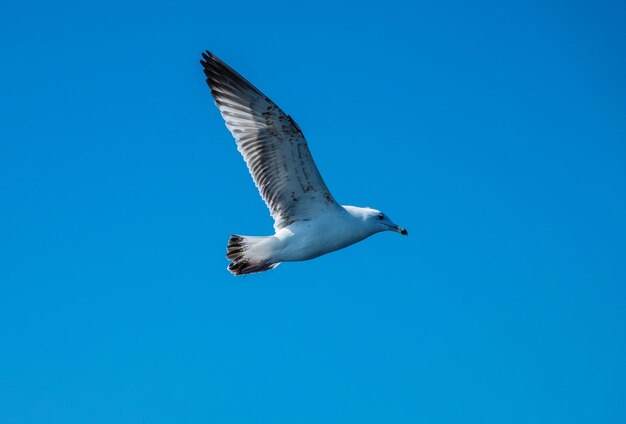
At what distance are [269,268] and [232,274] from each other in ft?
1.39

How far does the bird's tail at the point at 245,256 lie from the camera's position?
14.1 meters

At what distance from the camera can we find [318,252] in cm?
1410

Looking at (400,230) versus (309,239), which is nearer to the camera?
(309,239)

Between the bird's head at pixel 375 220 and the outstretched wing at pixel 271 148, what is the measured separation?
31cm

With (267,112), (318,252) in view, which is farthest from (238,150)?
(318,252)

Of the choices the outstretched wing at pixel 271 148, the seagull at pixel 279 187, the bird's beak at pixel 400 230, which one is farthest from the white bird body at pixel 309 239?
the bird's beak at pixel 400 230

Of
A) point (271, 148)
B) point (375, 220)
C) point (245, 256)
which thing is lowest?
point (245, 256)

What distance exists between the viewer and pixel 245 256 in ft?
46.6

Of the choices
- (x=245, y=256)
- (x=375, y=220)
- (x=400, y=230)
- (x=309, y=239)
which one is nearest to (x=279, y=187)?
(x=309, y=239)

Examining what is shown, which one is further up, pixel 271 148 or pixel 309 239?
pixel 271 148

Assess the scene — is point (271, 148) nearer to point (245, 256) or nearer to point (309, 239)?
point (309, 239)

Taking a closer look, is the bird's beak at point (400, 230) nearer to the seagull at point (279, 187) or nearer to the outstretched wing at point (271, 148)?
the seagull at point (279, 187)

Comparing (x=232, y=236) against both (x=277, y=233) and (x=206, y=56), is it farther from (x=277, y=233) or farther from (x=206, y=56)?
(x=206, y=56)

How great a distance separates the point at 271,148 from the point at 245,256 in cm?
125
